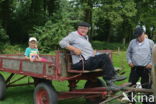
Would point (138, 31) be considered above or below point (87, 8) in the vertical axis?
below

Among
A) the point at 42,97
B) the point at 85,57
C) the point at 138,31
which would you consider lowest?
the point at 42,97

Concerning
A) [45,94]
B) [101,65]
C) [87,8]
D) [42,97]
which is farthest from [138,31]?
[87,8]

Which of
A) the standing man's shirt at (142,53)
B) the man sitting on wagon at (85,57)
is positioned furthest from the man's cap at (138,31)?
the man sitting on wagon at (85,57)

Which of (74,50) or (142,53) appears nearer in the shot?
(74,50)

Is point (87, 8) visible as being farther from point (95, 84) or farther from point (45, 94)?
point (45, 94)

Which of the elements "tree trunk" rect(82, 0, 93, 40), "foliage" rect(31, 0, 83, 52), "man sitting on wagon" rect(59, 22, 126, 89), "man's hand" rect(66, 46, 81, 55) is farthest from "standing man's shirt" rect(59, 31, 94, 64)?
"tree trunk" rect(82, 0, 93, 40)

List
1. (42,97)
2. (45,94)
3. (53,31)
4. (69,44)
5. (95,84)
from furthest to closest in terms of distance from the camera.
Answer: (53,31)
(95,84)
(42,97)
(45,94)
(69,44)

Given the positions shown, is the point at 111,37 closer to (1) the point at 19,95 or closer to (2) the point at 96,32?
(2) the point at 96,32

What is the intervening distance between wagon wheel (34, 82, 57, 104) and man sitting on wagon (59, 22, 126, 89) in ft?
2.29

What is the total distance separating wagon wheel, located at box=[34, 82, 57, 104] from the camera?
270 inches

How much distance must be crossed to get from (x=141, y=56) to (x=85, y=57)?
1.22 metres

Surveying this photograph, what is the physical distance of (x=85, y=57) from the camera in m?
7.08

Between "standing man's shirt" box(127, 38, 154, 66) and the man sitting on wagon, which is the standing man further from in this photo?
the man sitting on wagon

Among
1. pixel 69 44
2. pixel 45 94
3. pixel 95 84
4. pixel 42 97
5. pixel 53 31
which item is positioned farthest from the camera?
pixel 53 31
